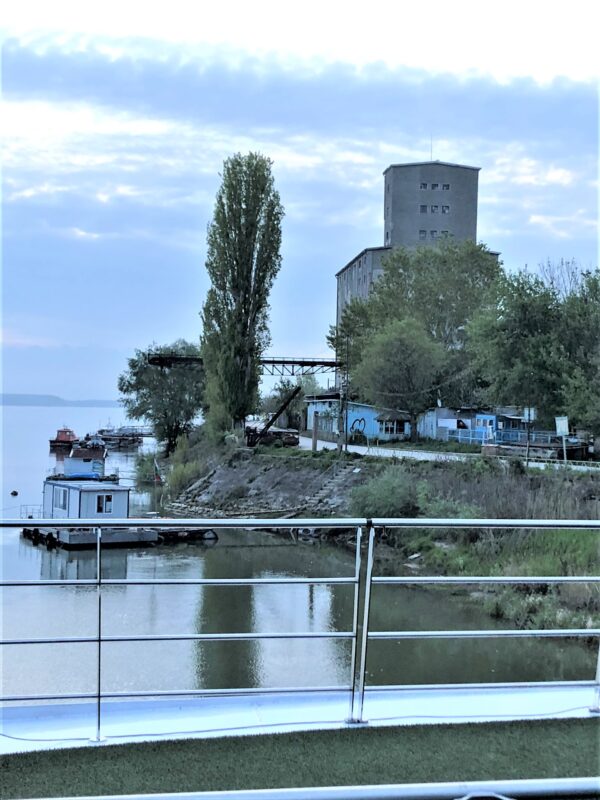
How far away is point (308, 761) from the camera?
9.31 ft

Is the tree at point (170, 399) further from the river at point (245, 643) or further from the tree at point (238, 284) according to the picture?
the river at point (245, 643)

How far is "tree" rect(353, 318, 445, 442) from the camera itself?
38.0 meters

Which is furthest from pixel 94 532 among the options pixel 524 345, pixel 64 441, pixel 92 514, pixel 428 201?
pixel 64 441

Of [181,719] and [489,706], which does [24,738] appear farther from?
[489,706]

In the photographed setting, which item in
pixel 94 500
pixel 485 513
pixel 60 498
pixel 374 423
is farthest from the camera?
pixel 374 423

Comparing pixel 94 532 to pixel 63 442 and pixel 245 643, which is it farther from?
pixel 63 442

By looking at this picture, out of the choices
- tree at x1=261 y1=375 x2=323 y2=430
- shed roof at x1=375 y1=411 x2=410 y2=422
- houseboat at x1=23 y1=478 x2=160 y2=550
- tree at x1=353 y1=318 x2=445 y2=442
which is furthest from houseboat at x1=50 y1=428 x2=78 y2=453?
houseboat at x1=23 y1=478 x2=160 y2=550

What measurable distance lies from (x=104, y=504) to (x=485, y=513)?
485 inches

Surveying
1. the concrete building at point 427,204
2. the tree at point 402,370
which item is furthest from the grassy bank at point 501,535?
the concrete building at point 427,204

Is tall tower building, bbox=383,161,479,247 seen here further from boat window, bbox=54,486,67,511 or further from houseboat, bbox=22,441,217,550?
houseboat, bbox=22,441,217,550

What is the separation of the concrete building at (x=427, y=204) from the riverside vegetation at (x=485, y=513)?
116 ft

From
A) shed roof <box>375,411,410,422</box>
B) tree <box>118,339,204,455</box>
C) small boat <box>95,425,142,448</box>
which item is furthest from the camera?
small boat <box>95,425,142,448</box>

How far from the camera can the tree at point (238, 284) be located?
1528 inches

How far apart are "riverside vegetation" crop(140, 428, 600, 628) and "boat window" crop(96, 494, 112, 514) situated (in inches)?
263
